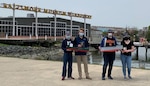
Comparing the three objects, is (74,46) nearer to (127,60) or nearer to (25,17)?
(127,60)

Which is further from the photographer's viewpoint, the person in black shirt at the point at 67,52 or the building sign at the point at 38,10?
the building sign at the point at 38,10

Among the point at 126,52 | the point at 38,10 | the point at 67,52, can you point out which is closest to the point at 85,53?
the point at 67,52

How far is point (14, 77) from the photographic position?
35.8ft

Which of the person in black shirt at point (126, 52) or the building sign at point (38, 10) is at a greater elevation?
the building sign at point (38, 10)

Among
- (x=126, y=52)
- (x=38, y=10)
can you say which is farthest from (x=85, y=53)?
(x=38, y=10)

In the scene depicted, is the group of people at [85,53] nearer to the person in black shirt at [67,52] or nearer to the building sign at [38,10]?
the person in black shirt at [67,52]

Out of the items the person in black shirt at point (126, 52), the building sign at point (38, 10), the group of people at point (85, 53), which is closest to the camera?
the group of people at point (85, 53)

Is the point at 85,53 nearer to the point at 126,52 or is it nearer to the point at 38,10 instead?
the point at 126,52

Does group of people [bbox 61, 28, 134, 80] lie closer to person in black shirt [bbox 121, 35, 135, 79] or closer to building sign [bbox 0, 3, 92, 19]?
person in black shirt [bbox 121, 35, 135, 79]

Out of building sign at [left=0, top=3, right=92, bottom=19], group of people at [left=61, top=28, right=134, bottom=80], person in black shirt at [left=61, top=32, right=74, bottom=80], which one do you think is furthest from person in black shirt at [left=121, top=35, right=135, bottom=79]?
building sign at [left=0, top=3, right=92, bottom=19]

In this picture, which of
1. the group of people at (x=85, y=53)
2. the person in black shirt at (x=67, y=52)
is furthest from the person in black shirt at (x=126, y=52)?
the person in black shirt at (x=67, y=52)

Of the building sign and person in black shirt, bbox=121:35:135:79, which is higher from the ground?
the building sign

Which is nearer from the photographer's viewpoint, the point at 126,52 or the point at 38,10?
the point at 126,52

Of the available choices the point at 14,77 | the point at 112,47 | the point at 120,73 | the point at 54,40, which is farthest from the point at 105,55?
the point at 54,40
